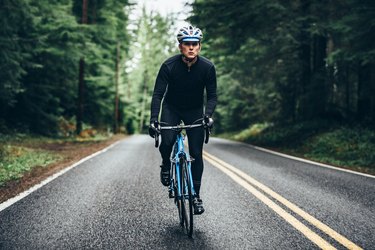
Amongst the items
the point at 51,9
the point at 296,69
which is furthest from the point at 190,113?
the point at 296,69

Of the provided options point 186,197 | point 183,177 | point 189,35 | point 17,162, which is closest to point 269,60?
point 17,162

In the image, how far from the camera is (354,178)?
8.33 m

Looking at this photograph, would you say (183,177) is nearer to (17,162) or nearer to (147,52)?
(17,162)

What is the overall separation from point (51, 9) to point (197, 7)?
664 cm

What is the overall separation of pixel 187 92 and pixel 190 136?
544 mm

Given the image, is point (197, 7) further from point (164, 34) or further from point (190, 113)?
point (164, 34)

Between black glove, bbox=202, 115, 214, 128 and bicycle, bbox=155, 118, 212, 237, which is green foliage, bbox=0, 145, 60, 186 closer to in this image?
bicycle, bbox=155, 118, 212, 237

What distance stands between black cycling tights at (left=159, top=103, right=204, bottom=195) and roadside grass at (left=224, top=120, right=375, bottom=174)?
6.82 m

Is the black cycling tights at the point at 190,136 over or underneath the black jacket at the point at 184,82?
underneath

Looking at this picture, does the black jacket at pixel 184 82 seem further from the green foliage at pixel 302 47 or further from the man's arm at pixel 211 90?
the green foliage at pixel 302 47

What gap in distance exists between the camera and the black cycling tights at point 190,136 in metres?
4.69

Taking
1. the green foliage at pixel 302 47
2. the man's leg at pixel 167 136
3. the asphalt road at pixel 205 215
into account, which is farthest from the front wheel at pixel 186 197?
the green foliage at pixel 302 47

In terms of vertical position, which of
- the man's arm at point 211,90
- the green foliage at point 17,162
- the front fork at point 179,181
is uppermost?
the man's arm at point 211,90

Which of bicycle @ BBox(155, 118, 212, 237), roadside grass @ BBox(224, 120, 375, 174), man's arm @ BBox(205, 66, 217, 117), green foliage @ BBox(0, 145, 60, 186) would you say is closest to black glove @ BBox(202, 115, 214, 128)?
bicycle @ BBox(155, 118, 212, 237)
